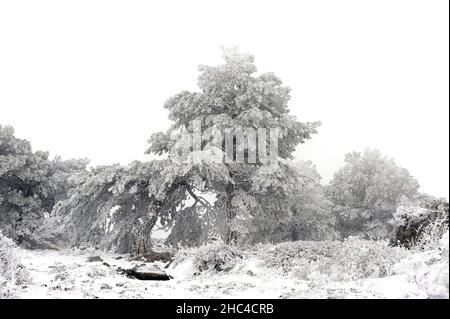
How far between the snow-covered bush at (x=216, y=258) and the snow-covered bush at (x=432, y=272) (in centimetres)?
458

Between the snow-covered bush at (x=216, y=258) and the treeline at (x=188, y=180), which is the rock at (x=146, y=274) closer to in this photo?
the snow-covered bush at (x=216, y=258)

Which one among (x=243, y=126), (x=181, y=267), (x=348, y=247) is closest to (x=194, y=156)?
(x=243, y=126)

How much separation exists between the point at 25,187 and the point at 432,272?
69.2ft

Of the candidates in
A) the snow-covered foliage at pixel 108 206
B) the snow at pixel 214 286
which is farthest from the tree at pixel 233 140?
the snow at pixel 214 286

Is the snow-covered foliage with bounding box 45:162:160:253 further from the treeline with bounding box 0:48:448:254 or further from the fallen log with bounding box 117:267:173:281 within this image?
the fallen log with bounding box 117:267:173:281

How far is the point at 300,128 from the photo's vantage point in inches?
648

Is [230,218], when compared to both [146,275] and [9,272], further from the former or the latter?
[9,272]

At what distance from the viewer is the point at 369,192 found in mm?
26891

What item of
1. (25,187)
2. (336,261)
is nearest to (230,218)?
(336,261)

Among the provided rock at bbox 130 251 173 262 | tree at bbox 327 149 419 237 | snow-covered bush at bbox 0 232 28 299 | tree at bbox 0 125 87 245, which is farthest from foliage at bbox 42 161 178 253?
tree at bbox 327 149 419 237

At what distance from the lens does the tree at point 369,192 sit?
87.9 ft

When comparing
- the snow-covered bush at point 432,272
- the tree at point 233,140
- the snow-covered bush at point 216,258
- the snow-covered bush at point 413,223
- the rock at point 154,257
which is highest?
the tree at point 233,140
